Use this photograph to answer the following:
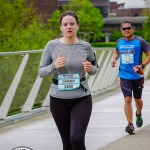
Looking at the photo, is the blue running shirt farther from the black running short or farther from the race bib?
the race bib

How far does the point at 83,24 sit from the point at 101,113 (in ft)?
313

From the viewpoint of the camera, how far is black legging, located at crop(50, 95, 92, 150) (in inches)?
251

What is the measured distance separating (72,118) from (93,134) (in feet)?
14.0

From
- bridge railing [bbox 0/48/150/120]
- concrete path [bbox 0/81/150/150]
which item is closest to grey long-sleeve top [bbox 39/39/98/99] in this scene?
concrete path [bbox 0/81/150/150]

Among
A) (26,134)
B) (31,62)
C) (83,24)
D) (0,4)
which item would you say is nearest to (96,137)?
(26,134)

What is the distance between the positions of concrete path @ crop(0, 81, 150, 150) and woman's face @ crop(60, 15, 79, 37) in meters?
2.95

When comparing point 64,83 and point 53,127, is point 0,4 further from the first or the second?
point 64,83

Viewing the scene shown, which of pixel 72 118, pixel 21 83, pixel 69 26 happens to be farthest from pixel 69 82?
pixel 21 83

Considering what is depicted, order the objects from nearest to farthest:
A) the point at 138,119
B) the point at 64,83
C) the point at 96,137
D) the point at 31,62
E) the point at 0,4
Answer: the point at 64,83, the point at 96,137, the point at 138,119, the point at 31,62, the point at 0,4

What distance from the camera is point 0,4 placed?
32.2 meters

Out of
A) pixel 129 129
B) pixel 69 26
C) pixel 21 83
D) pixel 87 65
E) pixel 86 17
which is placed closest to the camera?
pixel 87 65

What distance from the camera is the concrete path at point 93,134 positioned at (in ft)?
31.0

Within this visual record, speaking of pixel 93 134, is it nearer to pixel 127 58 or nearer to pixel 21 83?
pixel 127 58

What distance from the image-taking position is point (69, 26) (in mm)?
6516
